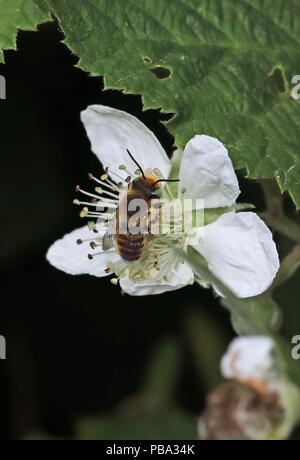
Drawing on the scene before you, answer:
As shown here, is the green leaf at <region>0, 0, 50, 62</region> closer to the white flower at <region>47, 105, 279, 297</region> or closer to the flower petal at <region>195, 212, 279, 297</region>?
the white flower at <region>47, 105, 279, 297</region>

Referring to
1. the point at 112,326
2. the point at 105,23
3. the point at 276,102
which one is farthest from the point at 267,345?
the point at 112,326

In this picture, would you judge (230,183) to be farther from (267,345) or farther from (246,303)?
(267,345)

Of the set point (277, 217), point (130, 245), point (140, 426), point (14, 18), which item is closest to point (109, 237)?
point (130, 245)

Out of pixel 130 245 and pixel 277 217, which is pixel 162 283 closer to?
pixel 130 245

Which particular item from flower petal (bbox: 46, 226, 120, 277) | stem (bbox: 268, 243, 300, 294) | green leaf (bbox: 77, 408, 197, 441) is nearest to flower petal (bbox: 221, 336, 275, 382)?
stem (bbox: 268, 243, 300, 294)

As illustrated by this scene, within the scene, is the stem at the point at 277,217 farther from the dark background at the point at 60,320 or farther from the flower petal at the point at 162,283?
the dark background at the point at 60,320
